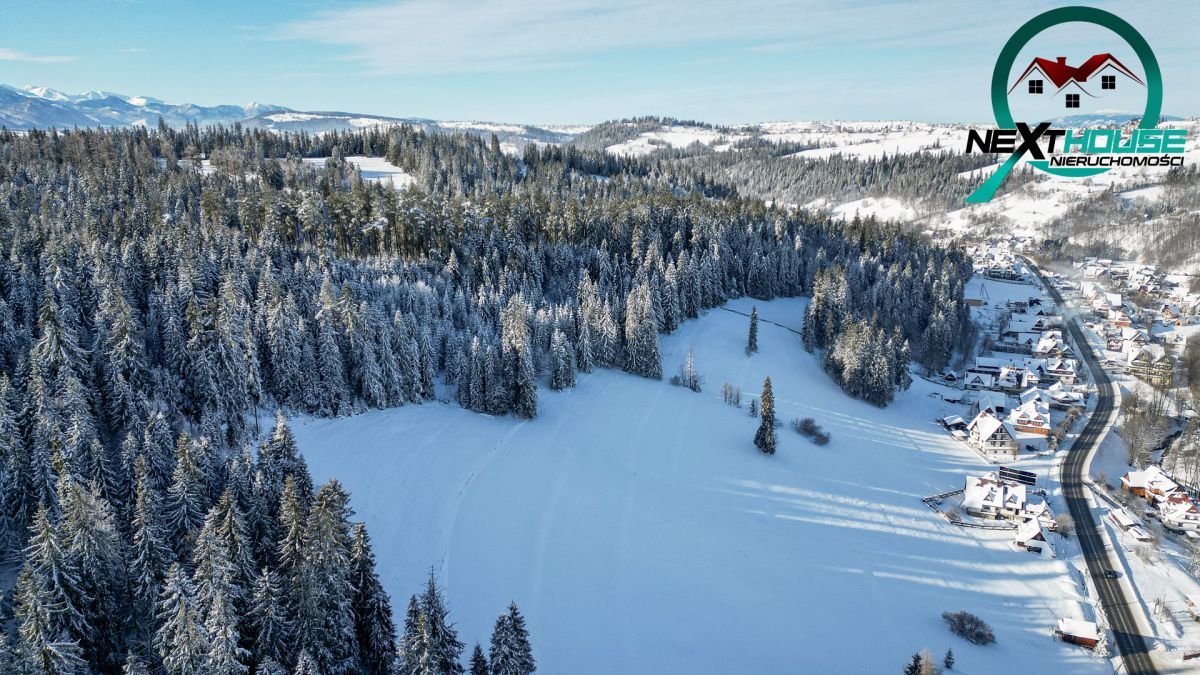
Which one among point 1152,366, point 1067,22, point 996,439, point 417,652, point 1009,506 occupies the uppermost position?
point 1067,22

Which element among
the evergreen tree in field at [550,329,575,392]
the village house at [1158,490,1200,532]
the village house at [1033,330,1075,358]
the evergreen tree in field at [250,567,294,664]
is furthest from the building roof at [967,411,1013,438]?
the evergreen tree in field at [250,567,294,664]

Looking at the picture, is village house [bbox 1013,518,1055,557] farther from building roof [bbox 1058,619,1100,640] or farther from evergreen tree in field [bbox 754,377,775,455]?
evergreen tree in field [bbox 754,377,775,455]

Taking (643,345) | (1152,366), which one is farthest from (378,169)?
(1152,366)

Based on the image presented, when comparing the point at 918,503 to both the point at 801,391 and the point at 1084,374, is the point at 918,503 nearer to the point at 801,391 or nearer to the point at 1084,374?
the point at 801,391

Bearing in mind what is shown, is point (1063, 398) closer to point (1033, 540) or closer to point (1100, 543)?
point (1100, 543)

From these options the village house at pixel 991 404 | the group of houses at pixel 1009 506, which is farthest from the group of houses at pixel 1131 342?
the group of houses at pixel 1009 506

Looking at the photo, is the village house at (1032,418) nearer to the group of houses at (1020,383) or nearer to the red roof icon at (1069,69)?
the group of houses at (1020,383)
